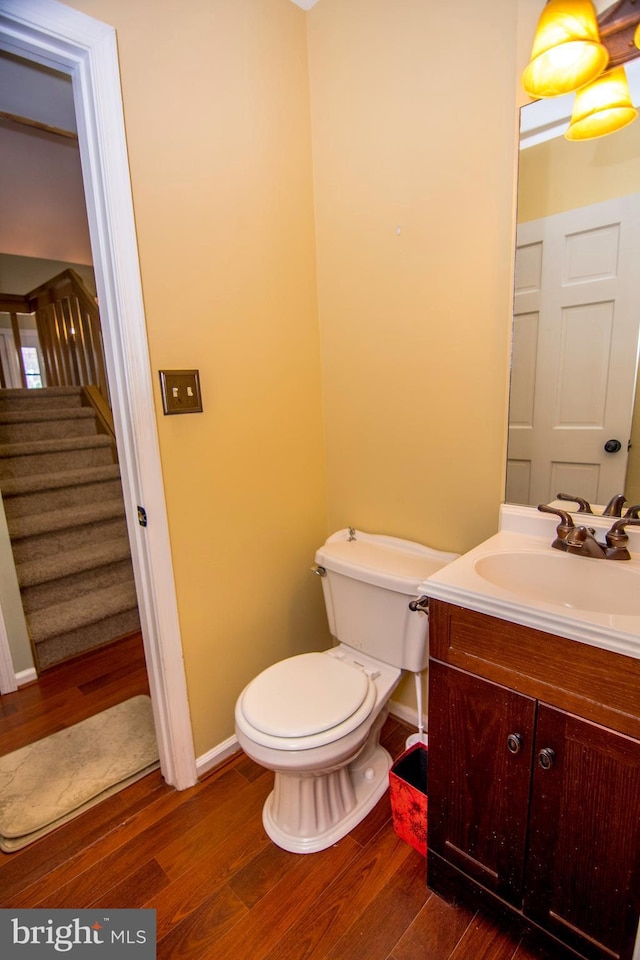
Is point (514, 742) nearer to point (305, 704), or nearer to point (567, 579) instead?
point (567, 579)

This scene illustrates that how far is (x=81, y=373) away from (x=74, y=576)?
7.39 ft

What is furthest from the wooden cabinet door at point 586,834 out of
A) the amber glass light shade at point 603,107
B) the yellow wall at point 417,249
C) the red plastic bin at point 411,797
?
the amber glass light shade at point 603,107

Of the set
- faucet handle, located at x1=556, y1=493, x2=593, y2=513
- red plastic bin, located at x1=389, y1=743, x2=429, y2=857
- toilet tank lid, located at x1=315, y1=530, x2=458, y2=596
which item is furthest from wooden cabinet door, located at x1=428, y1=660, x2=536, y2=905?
faucet handle, located at x1=556, y1=493, x2=593, y2=513

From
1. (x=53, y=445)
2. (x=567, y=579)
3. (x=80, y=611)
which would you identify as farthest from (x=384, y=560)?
(x=53, y=445)

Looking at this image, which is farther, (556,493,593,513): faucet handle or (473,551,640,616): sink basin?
(556,493,593,513): faucet handle

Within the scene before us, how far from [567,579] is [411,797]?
74 cm

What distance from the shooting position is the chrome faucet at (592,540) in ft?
3.65

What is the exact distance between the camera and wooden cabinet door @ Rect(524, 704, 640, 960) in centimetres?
84

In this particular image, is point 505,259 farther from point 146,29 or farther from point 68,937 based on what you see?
point 68,937

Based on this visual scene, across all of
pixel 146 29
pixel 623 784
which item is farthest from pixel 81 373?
pixel 623 784

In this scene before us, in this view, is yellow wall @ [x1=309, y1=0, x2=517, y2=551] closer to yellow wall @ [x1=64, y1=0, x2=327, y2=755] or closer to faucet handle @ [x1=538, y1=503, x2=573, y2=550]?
yellow wall @ [x1=64, y1=0, x2=327, y2=755]

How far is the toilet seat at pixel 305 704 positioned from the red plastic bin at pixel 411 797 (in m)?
0.22

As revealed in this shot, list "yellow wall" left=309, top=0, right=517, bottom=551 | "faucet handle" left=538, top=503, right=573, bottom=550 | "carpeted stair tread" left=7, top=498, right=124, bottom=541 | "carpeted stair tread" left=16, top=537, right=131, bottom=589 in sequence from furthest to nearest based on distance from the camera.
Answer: "carpeted stair tread" left=7, top=498, right=124, bottom=541 < "carpeted stair tread" left=16, top=537, right=131, bottom=589 < "yellow wall" left=309, top=0, right=517, bottom=551 < "faucet handle" left=538, top=503, right=573, bottom=550

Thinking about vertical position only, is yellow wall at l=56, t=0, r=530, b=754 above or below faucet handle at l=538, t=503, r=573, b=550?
above
